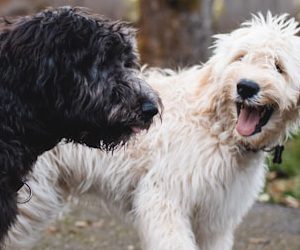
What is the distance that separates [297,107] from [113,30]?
53.6 inches

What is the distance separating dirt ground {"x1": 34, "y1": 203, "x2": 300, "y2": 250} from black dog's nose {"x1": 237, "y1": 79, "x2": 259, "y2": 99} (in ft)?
6.13

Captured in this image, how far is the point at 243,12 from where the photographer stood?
11469 millimetres

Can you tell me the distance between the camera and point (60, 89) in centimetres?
369

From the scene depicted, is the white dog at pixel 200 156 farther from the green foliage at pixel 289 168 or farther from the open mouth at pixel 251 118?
the green foliage at pixel 289 168

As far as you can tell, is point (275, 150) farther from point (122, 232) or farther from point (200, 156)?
point (122, 232)

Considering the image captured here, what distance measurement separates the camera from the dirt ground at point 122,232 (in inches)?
248

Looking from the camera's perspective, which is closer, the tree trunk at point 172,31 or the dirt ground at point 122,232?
the dirt ground at point 122,232

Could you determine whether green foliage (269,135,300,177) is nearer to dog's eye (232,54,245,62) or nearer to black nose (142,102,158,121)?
dog's eye (232,54,245,62)

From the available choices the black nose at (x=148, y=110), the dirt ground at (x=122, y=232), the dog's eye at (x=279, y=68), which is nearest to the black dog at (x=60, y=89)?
the black nose at (x=148, y=110)

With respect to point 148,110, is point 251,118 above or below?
below

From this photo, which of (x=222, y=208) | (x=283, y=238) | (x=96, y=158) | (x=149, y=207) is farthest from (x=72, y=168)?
(x=283, y=238)

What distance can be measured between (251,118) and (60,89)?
1.35 m

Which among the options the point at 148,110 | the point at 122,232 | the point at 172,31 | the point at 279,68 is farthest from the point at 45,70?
the point at 172,31

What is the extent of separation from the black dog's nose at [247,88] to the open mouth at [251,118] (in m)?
0.11
